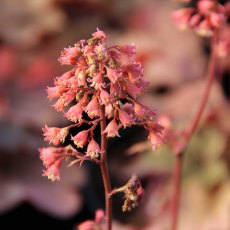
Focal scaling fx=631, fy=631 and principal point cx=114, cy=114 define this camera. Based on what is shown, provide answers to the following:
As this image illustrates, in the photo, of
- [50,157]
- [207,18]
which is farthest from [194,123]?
[50,157]

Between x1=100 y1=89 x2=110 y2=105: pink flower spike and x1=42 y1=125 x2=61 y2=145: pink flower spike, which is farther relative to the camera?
x1=42 y1=125 x2=61 y2=145: pink flower spike

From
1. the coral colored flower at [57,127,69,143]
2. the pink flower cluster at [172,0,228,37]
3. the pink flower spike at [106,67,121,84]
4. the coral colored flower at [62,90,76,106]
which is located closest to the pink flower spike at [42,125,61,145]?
the coral colored flower at [57,127,69,143]

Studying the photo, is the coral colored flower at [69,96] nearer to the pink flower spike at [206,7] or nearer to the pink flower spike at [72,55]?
the pink flower spike at [72,55]

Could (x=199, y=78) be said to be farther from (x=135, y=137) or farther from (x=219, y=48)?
(x=219, y=48)

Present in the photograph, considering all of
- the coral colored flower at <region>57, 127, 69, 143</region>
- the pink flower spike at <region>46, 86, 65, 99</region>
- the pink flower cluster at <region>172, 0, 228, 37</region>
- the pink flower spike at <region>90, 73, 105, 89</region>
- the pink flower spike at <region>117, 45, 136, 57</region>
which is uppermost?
the pink flower cluster at <region>172, 0, 228, 37</region>

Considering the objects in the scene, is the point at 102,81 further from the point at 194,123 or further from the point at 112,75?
the point at 194,123

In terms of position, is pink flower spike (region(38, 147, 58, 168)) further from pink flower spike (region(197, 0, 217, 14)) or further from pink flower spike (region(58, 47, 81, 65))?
pink flower spike (region(197, 0, 217, 14))

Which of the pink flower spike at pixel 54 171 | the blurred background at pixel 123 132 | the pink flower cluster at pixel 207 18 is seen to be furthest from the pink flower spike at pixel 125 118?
the blurred background at pixel 123 132
